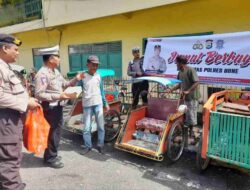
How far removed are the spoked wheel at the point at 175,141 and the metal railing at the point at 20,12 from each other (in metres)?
10.4

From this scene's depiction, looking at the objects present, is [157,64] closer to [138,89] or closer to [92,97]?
[138,89]

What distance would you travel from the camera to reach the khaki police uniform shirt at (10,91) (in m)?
2.56

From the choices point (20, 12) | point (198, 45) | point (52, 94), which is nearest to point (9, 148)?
point (52, 94)

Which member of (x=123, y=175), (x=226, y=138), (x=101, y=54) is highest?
(x=101, y=54)

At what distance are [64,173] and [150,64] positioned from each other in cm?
362

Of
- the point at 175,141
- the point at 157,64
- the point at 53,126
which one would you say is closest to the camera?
the point at 53,126

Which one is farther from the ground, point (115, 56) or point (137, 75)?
point (115, 56)

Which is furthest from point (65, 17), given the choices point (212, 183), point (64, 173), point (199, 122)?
point (212, 183)

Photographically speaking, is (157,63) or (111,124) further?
(157,63)

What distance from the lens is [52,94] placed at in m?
3.75

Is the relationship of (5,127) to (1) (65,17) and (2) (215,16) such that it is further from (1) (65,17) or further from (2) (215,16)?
(1) (65,17)

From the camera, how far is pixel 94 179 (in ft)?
12.1

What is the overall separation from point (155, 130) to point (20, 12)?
1278 cm

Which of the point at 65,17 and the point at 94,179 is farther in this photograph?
the point at 65,17
